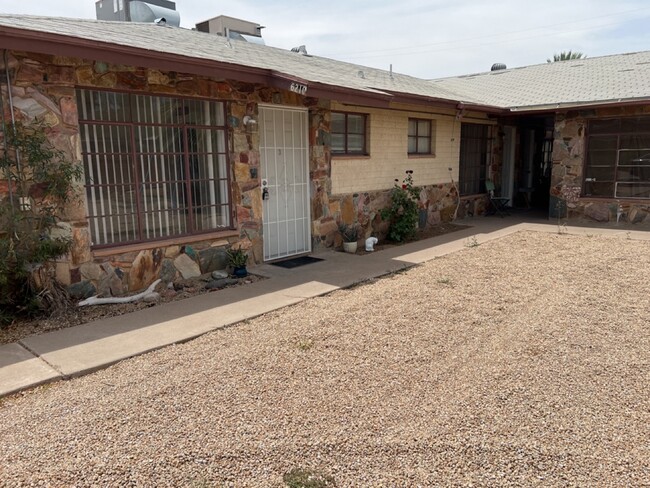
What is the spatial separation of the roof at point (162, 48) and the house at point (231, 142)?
0.9 inches

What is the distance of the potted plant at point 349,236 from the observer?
28.7ft

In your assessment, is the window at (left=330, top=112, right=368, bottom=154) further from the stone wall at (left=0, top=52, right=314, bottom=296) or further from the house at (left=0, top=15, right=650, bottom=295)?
the stone wall at (left=0, top=52, right=314, bottom=296)

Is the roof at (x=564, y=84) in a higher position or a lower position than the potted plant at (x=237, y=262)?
higher

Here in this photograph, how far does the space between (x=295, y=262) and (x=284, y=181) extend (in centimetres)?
135

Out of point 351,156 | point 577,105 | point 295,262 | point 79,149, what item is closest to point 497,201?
point 577,105

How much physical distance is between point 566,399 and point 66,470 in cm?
322

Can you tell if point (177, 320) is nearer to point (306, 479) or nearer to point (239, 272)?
point (239, 272)

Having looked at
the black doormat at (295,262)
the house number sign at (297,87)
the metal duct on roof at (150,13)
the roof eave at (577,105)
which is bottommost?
the black doormat at (295,262)

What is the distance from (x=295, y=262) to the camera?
789 cm

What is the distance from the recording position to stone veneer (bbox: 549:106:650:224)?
11469mm

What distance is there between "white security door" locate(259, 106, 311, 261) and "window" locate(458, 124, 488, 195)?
20.1 ft

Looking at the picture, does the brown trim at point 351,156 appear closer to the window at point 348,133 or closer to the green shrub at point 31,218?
the window at point 348,133

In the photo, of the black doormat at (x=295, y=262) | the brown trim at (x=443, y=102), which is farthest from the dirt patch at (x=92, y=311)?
the brown trim at (x=443, y=102)

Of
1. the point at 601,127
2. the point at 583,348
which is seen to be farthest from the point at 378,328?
the point at 601,127
